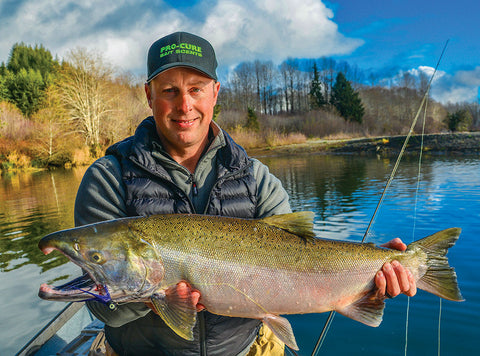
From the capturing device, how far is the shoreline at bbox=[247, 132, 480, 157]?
105 ft

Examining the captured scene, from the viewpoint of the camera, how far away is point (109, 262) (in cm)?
218

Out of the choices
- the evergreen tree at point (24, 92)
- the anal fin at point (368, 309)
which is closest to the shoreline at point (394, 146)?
the evergreen tree at point (24, 92)

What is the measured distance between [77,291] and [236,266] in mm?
935

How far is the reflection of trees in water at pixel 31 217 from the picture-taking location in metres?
9.41

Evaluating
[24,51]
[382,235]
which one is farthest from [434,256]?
[24,51]

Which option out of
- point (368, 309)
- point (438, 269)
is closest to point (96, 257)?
point (368, 309)

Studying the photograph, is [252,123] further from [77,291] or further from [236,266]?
[77,291]

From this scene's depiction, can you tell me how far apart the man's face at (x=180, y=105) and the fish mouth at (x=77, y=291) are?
1.13 metres

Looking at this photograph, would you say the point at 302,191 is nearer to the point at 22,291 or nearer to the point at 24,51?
the point at 22,291

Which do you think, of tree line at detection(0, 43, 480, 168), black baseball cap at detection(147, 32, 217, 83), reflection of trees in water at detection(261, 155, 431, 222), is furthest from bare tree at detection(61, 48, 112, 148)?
black baseball cap at detection(147, 32, 217, 83)

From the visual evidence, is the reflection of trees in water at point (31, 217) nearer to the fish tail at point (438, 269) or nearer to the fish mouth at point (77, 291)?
the fish mouth at point (77, 291)

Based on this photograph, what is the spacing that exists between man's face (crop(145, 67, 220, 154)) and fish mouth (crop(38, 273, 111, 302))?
113 cm

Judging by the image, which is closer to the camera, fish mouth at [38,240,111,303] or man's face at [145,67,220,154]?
fish mouth at [38,240,111,303]

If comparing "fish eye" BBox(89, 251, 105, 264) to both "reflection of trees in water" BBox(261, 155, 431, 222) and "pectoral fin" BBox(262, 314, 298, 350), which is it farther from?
"reflection of trees in water" BBox(261, 155, 431, 222)
